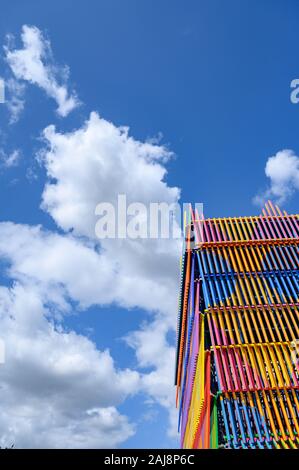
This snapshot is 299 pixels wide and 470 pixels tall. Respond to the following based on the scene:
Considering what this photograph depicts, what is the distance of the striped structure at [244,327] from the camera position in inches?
884

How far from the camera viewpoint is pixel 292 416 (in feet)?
73.3

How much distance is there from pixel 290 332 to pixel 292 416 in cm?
710

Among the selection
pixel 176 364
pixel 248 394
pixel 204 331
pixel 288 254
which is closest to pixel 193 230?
pixel 288 254

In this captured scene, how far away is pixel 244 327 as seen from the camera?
93.6 ft

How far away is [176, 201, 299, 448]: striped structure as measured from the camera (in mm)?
22453

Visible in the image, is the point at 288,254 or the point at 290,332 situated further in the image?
the point at 288,254
